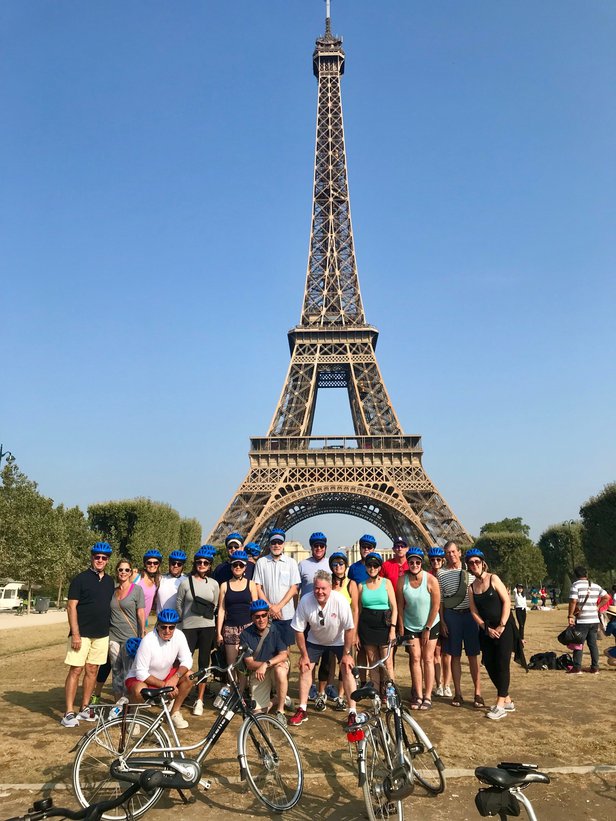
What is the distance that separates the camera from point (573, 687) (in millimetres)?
9031

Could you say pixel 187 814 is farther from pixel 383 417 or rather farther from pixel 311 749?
pixel 383 417

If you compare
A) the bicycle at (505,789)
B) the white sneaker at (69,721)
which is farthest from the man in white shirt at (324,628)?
the bicycle at (505,789)

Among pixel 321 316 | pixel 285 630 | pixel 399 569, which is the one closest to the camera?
pixel 285 630

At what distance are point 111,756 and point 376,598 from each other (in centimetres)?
315

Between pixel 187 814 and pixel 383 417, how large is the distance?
143 ft

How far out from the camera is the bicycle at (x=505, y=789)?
3119 millimetres

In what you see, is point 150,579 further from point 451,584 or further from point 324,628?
point 451,584

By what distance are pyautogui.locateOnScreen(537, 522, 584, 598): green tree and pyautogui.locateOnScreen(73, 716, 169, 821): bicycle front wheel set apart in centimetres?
4770

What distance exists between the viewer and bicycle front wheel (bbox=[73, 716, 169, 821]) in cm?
445

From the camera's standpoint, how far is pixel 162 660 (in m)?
5.77

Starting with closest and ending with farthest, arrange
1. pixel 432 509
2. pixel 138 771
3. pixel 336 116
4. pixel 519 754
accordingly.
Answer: pixel 138 771 → pixel 519 754 → pixel 432 509 → pixel 336 116

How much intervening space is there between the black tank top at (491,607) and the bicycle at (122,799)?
13.9 feet

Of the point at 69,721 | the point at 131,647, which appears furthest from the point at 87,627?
the point at 69,721

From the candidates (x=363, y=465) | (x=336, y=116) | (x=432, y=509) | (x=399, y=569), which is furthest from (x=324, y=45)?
(x=399, y=569)
